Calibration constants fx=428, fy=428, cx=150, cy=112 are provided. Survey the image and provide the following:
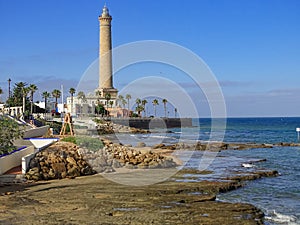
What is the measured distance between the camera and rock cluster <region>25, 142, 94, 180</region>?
1914 cm

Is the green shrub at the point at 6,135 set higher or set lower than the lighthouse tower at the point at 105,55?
lower

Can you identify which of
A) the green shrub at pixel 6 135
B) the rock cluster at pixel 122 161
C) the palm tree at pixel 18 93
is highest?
the palm tree at pixel 18 93

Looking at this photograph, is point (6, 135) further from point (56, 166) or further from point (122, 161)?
point (122, 161)

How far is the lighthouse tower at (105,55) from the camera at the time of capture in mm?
92312

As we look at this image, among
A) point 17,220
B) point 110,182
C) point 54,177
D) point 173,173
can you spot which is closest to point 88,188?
point 110,182

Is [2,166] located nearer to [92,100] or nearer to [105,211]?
[105,211]

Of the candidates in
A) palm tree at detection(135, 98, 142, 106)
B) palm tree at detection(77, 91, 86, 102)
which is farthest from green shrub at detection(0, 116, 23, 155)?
palm tree at detection(135, 98, 142, 106)

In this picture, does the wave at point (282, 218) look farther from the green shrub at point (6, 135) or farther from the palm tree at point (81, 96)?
the palm tree at point (81, 96)

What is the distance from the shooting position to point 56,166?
65.7 feet

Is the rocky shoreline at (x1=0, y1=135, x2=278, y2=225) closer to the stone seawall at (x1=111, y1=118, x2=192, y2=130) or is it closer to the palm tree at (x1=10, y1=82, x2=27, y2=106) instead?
the palm tree at (x1=10, y1=82, x2=27, y2=106)

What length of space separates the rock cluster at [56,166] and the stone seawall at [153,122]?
63.0 m

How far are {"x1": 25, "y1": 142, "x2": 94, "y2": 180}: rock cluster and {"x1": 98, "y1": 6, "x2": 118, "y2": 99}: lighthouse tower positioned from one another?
71.2 meters

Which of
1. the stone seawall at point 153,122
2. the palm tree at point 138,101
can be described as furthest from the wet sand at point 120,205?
the palm tree at point 138,101

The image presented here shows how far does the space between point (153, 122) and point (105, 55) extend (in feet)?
80.1
